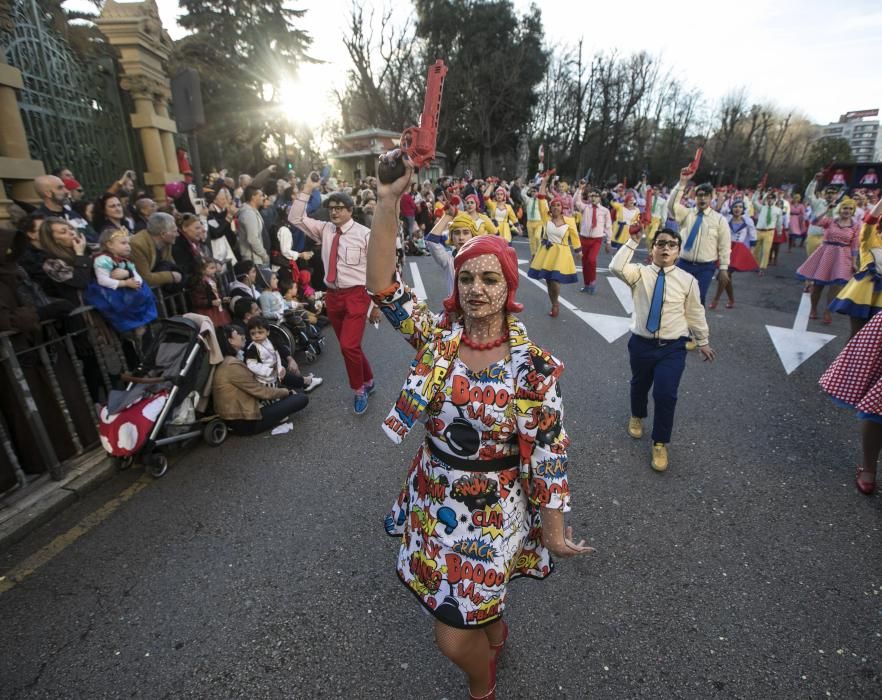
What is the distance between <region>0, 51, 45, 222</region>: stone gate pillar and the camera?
652 centimetres

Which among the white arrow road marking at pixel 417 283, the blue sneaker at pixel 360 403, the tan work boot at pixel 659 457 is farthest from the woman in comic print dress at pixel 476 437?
the white arrow road marking at pixel 417 283

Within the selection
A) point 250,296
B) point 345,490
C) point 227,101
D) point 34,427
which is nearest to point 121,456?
point 34,427

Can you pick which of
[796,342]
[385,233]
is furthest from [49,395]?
[796,342]

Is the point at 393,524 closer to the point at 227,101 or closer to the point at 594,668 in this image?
the point at 594,668

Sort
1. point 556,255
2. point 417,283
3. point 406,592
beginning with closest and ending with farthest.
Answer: point 406,592
point 556,255
point 417,283

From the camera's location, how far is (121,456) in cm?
391

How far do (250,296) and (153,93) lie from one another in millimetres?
6859

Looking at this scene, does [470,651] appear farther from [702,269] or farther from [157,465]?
[702,269]

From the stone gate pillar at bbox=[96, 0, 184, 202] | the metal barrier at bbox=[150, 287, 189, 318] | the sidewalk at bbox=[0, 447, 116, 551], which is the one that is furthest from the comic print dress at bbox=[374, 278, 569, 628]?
the stone gate pillar at bbox=[96, 0, 184, 202]

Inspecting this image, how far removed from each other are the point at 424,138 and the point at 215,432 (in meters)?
3.77

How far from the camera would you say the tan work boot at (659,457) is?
410 centimetres

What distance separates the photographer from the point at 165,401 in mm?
4086

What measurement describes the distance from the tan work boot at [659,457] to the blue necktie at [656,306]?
977 millimetres

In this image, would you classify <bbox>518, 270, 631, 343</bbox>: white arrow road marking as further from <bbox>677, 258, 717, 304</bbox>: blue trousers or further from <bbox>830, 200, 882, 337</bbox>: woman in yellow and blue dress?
<bbox>830, 200, 882, 337</bbox>: woman in yellow and blue dress
